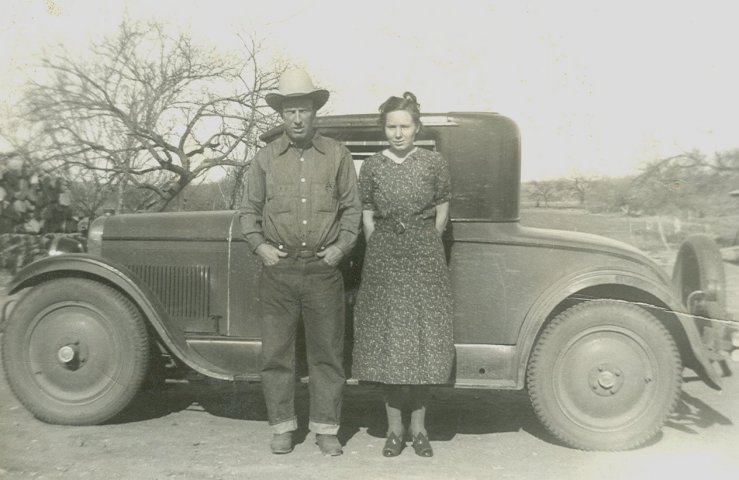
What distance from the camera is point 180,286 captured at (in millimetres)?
4043

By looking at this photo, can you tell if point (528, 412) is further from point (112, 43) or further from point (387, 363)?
point (112, 43)

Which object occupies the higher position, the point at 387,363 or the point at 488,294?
the point at 488,294

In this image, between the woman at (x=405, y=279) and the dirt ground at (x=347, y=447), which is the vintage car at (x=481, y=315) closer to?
the dirt ground at (x=347, y=447)

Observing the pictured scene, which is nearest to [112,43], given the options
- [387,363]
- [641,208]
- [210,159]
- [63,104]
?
[63,104]

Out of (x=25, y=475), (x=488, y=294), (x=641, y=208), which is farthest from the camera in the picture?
(x=641, y=208)

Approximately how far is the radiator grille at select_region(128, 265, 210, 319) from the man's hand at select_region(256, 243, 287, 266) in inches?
30.0

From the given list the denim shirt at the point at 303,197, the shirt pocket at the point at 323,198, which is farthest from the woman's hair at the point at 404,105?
the shirt pocket at the point at 323,198

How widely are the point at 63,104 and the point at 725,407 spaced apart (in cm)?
581

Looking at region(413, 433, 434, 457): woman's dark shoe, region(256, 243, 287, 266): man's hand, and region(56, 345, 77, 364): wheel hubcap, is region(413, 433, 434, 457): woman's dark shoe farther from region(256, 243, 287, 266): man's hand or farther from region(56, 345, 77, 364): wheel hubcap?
region(56, 345, 77, 364): wheel hubcap

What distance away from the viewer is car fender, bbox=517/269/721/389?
3.49m

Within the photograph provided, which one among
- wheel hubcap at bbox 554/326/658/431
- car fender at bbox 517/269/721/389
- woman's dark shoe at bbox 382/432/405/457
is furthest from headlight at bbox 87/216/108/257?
wheel hubcap at bbox 554/326/658/431

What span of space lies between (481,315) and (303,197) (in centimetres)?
118

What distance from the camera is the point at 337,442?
135 inches

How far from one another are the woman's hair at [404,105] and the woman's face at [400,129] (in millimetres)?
17
